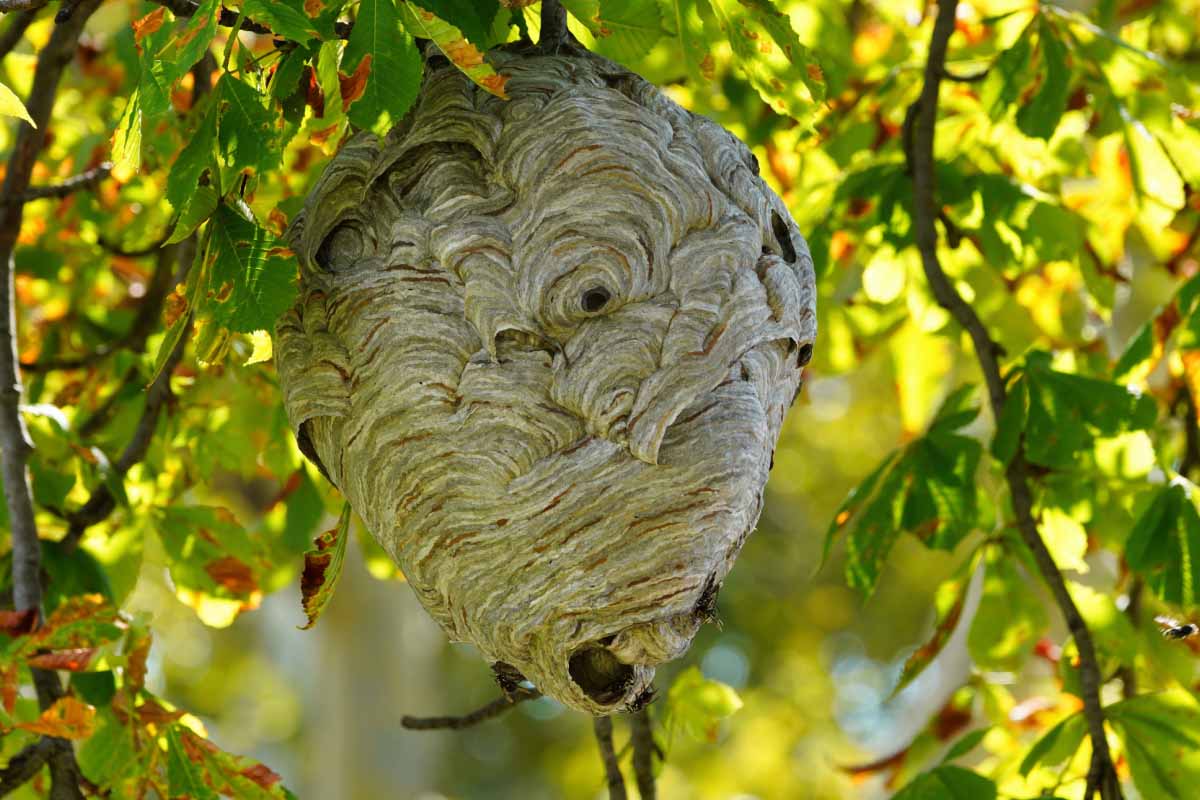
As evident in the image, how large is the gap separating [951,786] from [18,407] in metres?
1.85

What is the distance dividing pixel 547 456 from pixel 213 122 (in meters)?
0.60

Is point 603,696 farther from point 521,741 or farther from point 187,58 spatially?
point 521,741

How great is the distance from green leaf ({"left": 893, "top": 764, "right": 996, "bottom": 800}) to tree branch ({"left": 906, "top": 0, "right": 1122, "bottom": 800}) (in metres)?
0.25

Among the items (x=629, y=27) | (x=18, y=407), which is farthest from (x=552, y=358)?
(x=18, y=407)

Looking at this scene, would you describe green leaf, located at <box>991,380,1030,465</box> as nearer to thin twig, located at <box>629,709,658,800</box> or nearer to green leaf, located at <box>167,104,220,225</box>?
thin twig, located at <box>629,709,658,800</box>

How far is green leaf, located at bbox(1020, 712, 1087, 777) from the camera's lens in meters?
2.76

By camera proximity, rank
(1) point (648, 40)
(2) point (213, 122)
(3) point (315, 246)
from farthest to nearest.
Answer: (1) point (648, 40) < (3) point (315, 246) < (2) point (213, 122)

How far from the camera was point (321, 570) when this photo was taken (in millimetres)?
2064

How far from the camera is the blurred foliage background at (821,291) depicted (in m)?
1.93

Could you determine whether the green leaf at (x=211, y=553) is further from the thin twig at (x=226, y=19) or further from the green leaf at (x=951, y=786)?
the green leaf at (x=951, y=786)

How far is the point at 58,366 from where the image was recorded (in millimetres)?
3703

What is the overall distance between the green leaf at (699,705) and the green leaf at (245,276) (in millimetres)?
1587

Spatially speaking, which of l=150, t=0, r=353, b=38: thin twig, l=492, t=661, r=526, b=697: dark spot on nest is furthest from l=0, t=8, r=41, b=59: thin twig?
l=492, t=661, r=526, b=697: dark spot on nest

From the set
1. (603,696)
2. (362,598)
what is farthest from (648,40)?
(362,598)
